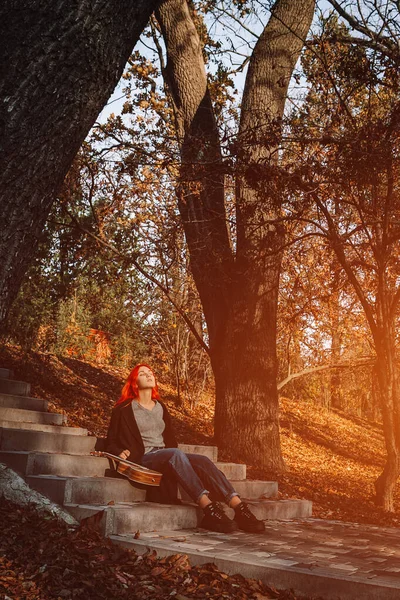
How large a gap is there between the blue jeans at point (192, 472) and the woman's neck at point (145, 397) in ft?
2.02

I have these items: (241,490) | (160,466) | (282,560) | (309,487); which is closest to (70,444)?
(160,466)

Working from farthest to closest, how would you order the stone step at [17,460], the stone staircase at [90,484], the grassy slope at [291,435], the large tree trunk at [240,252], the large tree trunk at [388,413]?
the large tree trunk at [240,252] → the grassy slope at [291,435] → the large tree trunk at [388,413] → the stone step at [17,460] → the stone staircase at [90,484]

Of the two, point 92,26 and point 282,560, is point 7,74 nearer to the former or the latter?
→ point 92,26

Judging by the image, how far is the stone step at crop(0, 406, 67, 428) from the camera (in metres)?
7.96

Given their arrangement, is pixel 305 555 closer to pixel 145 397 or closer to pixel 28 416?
pixel 145 397

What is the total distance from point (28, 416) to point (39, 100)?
241 inches

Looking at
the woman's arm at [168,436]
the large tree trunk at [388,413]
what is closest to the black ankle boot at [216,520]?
the woman's arm at [168,436]

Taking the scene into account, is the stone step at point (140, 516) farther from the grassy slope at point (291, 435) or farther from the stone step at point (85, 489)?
the grassy slope at point (291, 435)

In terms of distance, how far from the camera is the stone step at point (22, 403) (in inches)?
342

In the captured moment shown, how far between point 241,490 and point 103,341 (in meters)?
10.6

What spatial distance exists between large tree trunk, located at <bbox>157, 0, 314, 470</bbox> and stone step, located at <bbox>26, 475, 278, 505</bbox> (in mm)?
3541

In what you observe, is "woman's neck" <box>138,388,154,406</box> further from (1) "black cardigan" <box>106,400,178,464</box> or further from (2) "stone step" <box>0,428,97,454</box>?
(2) "stone step" <box>0,428,97,454</box>

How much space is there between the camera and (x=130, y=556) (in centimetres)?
502

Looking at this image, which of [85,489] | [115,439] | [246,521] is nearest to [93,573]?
[85,489]
